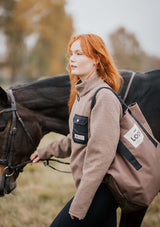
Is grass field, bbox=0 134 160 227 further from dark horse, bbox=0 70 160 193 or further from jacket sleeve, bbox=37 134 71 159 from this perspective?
jacket sleeve, bbox=37 134 71 159

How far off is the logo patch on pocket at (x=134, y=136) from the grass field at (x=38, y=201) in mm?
2171

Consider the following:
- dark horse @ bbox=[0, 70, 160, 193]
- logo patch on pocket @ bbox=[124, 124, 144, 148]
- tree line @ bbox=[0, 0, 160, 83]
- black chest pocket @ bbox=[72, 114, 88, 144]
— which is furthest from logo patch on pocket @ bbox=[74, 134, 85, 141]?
tree line @ bbox=[0, 0, 160, 83]

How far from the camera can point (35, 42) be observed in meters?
22.2

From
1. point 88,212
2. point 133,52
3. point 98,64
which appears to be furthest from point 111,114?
point 133,52

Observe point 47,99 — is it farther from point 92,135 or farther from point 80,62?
point 92,135

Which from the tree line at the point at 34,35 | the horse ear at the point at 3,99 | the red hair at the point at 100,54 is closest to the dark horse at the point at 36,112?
the horse ear at the point at 3,99

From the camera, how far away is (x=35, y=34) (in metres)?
21.1

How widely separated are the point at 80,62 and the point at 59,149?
92 cm

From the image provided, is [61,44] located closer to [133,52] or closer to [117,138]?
[133,52]

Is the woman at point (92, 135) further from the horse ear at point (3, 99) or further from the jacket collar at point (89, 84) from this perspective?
the horse ear at point (3, 99)

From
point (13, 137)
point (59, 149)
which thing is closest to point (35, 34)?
point (13, 137)

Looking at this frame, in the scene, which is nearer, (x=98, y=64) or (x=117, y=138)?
(x=117, y=138)

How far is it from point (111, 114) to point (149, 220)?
98.0 inches

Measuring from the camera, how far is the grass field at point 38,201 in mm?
3292
